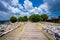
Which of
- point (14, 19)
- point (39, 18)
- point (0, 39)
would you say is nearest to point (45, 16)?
point (39, 18)

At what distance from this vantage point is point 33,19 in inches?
5974

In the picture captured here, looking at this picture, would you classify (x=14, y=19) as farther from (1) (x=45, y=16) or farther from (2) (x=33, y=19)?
(1) (x=45, y=16)

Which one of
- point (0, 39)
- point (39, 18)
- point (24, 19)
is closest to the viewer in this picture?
point (0, 39)

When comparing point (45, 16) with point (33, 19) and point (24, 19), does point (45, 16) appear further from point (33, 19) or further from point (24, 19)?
point (24, 19)

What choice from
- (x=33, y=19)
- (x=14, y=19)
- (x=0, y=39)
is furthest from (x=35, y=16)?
(x=0, y=39)

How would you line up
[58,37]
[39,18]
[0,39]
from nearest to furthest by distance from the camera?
[58,37] → [0,39] → [39,18]

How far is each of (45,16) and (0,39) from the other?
141480 mm

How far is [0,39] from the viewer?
11836 millimetres

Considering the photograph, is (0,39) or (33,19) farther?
(33,19)

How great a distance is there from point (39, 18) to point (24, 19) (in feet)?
132

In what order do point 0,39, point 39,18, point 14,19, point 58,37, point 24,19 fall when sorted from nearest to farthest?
point 58,37 < point 0,39 < point 39,18 < point 14,19 < point 24,19

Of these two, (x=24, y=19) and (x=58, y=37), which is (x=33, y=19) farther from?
(x=58, y=37)

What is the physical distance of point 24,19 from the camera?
607 ft

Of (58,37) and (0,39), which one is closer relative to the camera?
(58,37)
